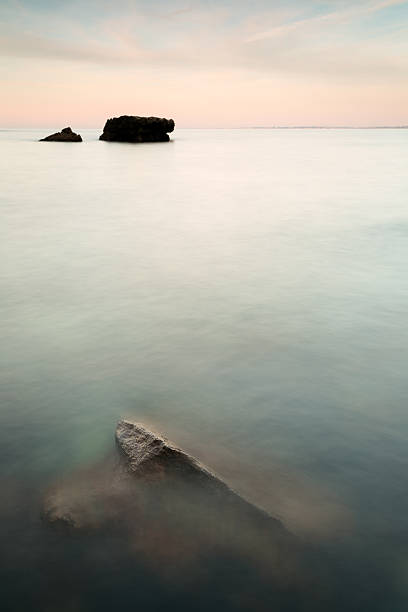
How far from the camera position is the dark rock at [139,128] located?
93.9 m

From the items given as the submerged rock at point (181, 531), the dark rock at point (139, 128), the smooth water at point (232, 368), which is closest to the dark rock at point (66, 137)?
the dark rock at point (139, 128)

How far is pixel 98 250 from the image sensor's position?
1496 centimetres

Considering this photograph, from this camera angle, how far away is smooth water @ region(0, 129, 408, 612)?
4.41 m

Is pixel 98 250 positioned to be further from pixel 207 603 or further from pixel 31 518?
pixel 207 603

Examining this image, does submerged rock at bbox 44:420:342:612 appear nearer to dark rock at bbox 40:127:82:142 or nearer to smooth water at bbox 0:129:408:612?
smooth water at bbox 0:129:408:612

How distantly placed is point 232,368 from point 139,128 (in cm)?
9465

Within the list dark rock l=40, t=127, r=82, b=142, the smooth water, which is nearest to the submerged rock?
the smooth water

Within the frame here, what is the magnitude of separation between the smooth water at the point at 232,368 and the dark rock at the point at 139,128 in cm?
8317

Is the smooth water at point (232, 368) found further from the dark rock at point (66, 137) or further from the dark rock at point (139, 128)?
the dark rock at point (66, 137)

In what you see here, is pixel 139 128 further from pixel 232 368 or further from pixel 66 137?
pixel 232 368

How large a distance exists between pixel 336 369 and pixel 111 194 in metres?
24.2

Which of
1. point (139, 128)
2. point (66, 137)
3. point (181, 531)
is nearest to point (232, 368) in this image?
point (181, 531)

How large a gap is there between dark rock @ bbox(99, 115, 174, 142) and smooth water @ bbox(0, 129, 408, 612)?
83.2 m

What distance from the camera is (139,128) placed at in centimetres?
9388
